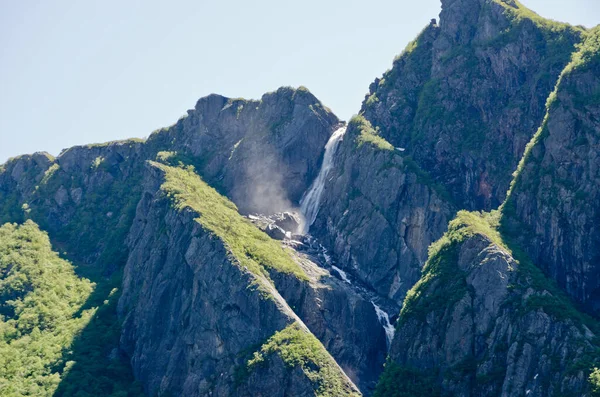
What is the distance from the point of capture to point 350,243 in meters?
150

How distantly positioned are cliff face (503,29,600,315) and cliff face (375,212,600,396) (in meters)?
5.15

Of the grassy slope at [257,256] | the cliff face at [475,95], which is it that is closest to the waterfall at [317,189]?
the cliff face at [475,95]

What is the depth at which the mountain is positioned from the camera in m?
111

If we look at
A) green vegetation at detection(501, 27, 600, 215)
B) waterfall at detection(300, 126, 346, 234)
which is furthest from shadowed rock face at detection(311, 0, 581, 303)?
green vegetation at detection(501, 27, 600, 215)

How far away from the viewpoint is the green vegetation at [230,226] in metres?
133

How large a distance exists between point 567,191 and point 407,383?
1418 inches

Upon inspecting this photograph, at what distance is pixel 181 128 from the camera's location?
19938 cm

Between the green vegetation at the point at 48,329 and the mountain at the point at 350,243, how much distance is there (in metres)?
0.41

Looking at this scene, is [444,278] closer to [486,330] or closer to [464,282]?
[464,282]

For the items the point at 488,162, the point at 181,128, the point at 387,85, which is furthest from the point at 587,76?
the point at 181,128

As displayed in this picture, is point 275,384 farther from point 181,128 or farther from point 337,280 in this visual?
point 181,128

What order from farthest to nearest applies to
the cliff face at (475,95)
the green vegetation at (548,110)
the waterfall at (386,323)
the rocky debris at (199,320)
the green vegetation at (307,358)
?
the cliff face at (475,95) → the waterfall at (386,323) → the green vegetation at (548,110) → the rocky debris at (199,320) → the green vegetation at (307,358)

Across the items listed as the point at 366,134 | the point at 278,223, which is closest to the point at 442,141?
the point at 366,134

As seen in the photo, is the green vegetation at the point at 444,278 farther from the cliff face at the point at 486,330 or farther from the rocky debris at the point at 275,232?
the rocky debris at the point at 275,232
